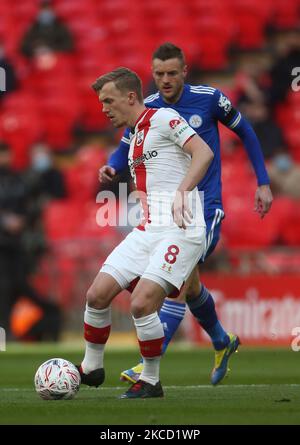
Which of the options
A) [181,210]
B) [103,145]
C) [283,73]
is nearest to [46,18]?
[103,145]

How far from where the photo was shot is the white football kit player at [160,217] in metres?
7.02

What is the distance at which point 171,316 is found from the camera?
8344 mm

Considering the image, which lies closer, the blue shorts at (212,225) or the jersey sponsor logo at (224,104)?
the blue shorts at (212,225)

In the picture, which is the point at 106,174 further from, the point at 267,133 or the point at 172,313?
the point at 267,133

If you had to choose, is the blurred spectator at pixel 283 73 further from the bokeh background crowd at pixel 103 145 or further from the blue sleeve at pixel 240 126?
the blue sleeve at pixel 240 126

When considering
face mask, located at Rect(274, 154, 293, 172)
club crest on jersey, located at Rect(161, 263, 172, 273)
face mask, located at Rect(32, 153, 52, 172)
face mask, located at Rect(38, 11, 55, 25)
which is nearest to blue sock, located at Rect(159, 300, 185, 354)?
club crest on jersey, located at Rect(161, 263, 172, 273)

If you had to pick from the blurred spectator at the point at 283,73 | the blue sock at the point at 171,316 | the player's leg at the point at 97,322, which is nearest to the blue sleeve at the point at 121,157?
the blue sock at the point at 171,316

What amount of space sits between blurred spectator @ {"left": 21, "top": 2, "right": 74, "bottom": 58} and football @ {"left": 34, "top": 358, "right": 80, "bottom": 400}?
1262 cm

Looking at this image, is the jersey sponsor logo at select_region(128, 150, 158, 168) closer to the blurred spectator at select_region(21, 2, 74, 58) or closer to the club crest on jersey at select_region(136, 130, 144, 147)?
the club crest on jersey at select_region(136, 130, 144, 147)

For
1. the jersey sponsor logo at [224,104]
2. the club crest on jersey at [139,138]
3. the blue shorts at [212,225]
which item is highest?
the jersey sponsor logo at [224,104]

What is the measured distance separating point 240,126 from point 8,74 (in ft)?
34.6

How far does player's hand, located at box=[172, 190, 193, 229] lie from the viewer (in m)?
6.47

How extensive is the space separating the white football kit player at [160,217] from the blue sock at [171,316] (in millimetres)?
1147

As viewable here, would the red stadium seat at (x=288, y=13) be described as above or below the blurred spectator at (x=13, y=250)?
above
